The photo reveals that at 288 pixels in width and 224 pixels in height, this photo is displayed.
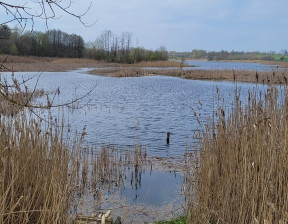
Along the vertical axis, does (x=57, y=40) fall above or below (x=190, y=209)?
above

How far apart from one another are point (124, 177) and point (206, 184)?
309cm

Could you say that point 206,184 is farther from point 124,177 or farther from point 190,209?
point 124,177

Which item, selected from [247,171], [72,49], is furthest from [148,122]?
[72,49]

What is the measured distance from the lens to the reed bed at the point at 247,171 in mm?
3039

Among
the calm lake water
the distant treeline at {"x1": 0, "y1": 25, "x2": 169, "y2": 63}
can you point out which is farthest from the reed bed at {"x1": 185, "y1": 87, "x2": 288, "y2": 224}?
the distant treeline at {"x1": 0, "y1": 25, "x2": 169, "y2": 63}

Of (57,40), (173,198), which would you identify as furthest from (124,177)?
(57,40)

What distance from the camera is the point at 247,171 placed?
330 cm

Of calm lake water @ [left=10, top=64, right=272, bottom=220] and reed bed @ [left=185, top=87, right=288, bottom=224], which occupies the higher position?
reed bed @ [left=185, top=87, right=288, bottom=224]

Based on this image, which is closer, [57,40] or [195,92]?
[195,92]

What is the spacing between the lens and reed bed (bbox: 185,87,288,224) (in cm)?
304

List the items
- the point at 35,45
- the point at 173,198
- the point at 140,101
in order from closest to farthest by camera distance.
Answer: the point at 173,198 < the point at 140,101 < the point at 35,45

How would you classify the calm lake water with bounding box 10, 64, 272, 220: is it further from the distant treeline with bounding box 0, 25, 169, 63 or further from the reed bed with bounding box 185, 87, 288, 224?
the distant treeline with bounding box 0, 25, 169, 63

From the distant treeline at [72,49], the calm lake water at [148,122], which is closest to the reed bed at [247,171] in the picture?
the calm lake water at [148,122]

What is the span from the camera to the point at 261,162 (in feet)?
10.3
